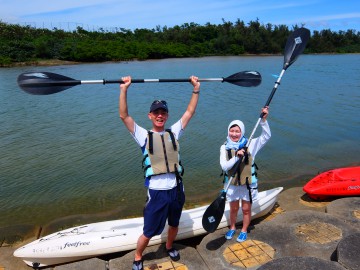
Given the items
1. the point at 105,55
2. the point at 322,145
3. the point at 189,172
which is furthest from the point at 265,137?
the point at 105,55

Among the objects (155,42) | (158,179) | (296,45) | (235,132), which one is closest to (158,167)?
(158,179)

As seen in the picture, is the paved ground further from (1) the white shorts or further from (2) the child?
(1) the white shorts

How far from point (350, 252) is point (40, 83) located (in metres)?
3.56

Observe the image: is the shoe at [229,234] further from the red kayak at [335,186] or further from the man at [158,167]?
the red kayak at [335,186]

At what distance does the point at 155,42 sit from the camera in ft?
230

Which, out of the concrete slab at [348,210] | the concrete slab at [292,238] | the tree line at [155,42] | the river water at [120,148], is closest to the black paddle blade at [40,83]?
the concrete slab at [292,238]

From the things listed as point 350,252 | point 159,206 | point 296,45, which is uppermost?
point 296,45

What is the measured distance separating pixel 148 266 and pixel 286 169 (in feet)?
16.8

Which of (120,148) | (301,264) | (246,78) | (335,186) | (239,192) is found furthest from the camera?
(120,148)

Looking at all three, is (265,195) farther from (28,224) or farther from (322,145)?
(322,145)

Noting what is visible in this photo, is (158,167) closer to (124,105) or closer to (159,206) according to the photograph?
(159,206)

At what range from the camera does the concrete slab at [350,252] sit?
3.02 metres

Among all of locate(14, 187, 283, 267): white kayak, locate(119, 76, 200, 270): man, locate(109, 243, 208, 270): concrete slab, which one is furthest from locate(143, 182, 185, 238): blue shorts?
locate(14, 187, 283, 267): white kayak

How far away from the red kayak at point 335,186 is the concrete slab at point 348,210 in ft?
0.95
